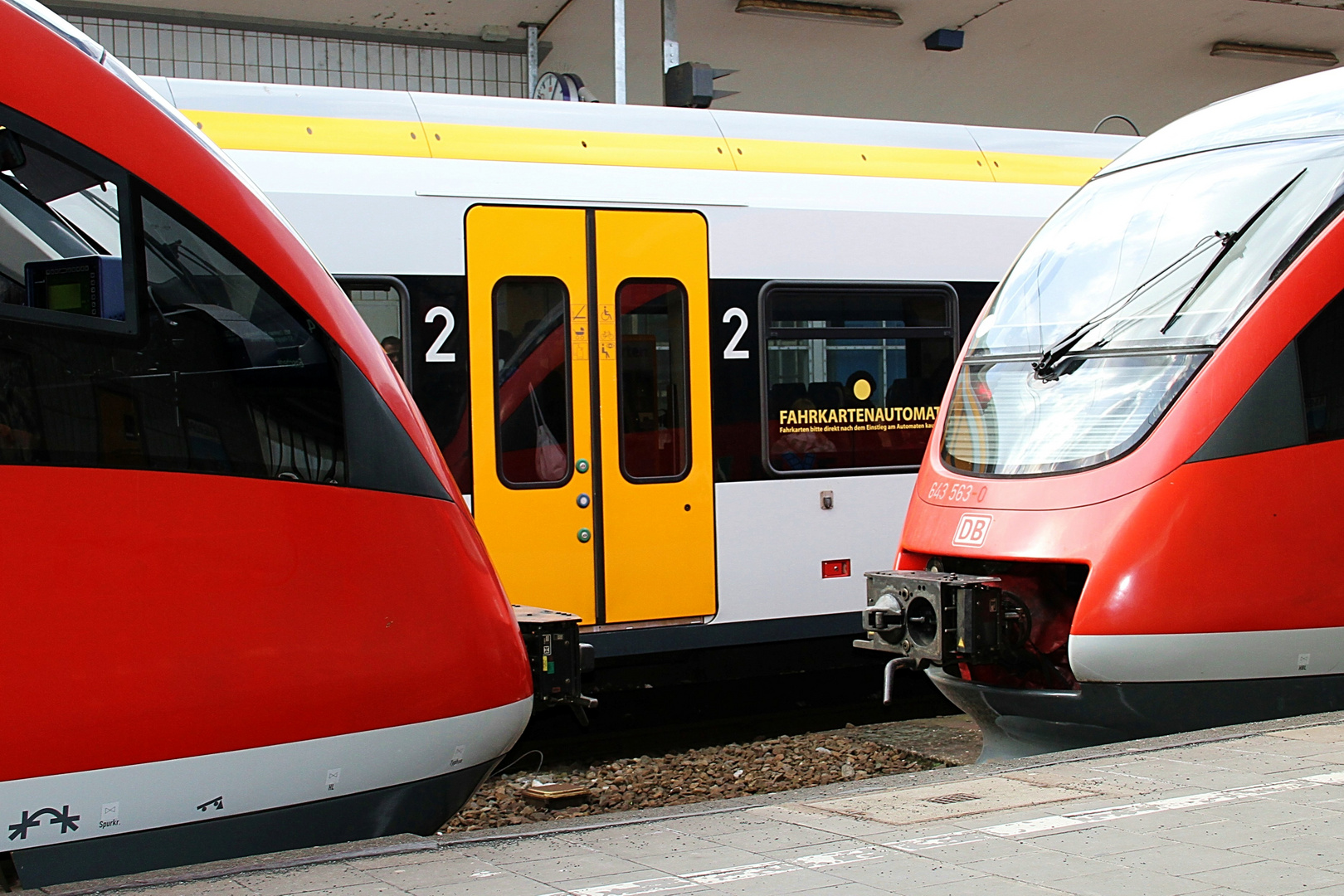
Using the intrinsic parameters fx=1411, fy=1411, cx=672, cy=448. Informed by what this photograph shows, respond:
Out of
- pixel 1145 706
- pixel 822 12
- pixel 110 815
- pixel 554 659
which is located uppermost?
pixel 822 12

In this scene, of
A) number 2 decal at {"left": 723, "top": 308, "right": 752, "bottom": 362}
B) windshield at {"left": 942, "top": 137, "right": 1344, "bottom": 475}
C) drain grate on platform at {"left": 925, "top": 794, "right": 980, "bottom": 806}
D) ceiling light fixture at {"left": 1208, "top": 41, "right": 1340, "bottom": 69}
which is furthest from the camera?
ceiling light fixture at {"left": 1208, "top": 41, "right": 1340, "bottom": 69}

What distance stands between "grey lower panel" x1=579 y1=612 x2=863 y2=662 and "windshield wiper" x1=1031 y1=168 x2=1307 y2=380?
2355 millimetres

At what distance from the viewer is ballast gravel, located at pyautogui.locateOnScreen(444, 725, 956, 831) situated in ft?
21.7

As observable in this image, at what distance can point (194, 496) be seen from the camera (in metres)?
3.77

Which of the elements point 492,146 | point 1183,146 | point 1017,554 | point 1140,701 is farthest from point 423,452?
point 1183,146

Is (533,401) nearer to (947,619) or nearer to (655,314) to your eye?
(655,314)

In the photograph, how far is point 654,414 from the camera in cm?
781

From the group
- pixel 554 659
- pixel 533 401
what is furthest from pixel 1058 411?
pixel 533 401

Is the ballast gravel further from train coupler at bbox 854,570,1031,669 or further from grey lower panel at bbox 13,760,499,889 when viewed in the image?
grey lower panel at bbox 13,760,499,889

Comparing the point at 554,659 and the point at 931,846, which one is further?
the point at 554,659

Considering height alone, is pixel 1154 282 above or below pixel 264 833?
above

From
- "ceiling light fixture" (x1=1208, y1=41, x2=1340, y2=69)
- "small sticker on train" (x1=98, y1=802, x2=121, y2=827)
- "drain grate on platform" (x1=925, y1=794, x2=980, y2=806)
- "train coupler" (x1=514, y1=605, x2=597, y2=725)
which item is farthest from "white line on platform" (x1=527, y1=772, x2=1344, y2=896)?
"ceiling light fixture" (x1=1208, y1=41, x2=1340, y2=69)

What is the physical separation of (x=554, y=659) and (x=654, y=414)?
2.86 metres

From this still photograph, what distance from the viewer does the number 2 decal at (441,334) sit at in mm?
7305
